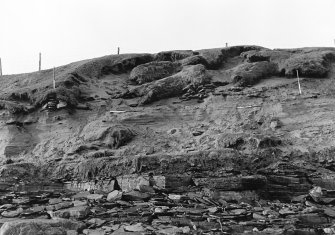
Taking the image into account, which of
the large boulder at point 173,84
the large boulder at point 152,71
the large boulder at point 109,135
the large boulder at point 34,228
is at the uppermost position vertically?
the large boulder at point 152,71

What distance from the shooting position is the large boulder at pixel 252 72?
19.5 m

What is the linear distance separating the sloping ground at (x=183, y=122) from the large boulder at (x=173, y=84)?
57 millimetres

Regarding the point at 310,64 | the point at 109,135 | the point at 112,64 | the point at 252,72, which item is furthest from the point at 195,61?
the point at 109,135

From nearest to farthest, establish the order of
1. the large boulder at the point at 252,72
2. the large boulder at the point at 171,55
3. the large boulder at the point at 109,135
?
the large boulder at the point at 109,135
the large boulder at the point at 252,72
the large boulder at the point at 171,55

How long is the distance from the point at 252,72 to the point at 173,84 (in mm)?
4360

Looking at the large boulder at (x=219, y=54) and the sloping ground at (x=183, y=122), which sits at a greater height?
the large boulder at (x=219, y=54)

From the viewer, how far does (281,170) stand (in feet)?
40.0

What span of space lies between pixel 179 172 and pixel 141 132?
15.0 ft

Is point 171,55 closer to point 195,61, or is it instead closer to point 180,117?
point 195,61

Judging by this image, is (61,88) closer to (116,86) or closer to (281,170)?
(116,86)

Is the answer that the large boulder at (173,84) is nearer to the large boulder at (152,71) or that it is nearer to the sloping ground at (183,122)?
the sloping ground at (183,122)

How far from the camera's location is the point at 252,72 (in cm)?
1978

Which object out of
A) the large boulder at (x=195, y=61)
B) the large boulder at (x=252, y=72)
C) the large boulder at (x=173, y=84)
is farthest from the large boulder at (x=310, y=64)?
the large boulder at (x=195, y=61)

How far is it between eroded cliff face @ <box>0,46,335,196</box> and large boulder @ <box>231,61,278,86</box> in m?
0.06
